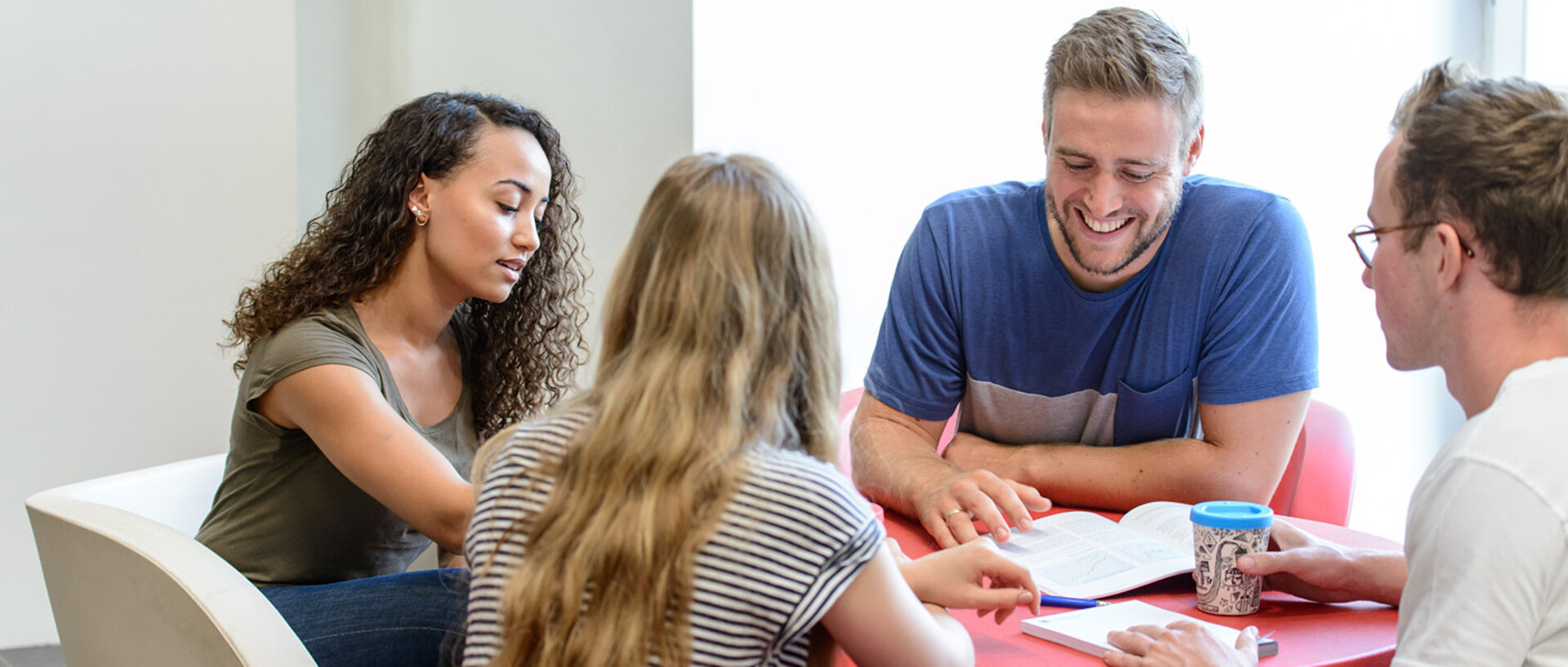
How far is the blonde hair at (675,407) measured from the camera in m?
0.99

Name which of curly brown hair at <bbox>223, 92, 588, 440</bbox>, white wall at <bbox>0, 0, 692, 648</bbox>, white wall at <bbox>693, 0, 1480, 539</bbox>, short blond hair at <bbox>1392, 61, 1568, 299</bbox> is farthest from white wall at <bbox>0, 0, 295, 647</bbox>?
short blond hair at <bbox>1392, 61, 1568, 299</bbox>

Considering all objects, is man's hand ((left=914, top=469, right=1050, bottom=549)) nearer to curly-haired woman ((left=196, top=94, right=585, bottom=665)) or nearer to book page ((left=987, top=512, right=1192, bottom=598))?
book page ((left=987, top=512, right=1192, bottom=598))

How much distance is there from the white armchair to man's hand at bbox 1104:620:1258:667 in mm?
886

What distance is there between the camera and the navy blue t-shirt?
1855 mm

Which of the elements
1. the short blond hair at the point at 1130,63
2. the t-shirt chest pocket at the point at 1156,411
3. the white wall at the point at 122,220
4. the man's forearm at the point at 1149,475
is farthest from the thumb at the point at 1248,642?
the white wall at the point at 122,220

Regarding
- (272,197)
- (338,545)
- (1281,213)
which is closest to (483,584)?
(338,545)

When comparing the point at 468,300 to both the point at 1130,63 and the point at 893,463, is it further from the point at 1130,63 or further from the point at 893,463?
the point at 1130,63

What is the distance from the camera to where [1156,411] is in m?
1.95

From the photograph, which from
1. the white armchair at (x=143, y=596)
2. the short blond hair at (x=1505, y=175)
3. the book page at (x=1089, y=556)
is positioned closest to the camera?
the short blond hair at (x=1505, y=175)

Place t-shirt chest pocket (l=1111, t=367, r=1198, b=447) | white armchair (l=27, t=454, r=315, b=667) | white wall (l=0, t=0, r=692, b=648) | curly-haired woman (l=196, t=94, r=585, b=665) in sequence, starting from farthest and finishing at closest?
white wall (l=0, t=0, r=692, b=648) → t-shirt chest pocket (l=1111, t=367, r=1198, b=447) → curly-haired woman (l=196, t=94, r=585, b=665) → white armchair (l=27, t=454, r=315, b=667)

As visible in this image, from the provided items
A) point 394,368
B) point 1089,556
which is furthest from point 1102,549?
point 394,368

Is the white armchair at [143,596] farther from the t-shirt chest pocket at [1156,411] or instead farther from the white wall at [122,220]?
the white wall at [122,220]

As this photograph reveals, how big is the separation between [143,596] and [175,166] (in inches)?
80.2

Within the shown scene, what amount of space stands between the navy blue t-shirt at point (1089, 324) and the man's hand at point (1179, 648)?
2.41 feet
